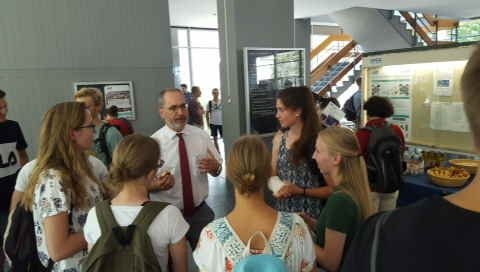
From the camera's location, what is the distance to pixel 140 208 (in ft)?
4.64

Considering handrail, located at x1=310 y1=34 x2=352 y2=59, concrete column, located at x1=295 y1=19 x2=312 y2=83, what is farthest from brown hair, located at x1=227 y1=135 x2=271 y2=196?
handrail, located at x1=310 y1=34 x2=352 y2=59

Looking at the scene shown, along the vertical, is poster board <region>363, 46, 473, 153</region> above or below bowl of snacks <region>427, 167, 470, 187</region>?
above

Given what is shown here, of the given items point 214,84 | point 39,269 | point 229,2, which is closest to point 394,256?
point 39,269

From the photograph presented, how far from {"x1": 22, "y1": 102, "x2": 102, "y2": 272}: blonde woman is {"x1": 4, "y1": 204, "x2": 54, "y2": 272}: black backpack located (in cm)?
5

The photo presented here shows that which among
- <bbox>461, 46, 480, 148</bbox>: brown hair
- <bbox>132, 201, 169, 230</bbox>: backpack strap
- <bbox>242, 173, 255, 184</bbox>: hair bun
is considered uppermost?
<bbox>461, 46, 480, 148</bbox>: brown hair

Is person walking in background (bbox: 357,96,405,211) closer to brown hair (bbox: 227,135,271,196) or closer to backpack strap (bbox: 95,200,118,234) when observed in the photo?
brown hair (bbox: 227,135,271,196)

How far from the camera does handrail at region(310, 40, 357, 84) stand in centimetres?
1259

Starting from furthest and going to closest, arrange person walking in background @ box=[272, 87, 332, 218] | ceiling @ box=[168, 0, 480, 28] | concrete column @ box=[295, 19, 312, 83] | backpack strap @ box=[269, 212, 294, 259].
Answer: concrete column @ box=[295, 19, 312, 83]
ceiling @ box=[168, 0, 480, 28]
person walking in background @ box=[272, 87, 332, 218]
backpack strap @ box=[269, 212, 294, 259]

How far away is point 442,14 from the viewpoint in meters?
10.8

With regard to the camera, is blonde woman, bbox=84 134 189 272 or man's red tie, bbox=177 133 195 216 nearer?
blonde woman, bbox=84 134 189 272

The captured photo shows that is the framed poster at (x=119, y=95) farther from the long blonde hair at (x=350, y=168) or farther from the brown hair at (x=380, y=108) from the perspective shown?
the long blonde hair at (x=350, y=168)

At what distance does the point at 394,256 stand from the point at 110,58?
4.76m

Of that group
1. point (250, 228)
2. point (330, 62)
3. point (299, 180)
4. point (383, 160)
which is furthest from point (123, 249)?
point (330, 62)

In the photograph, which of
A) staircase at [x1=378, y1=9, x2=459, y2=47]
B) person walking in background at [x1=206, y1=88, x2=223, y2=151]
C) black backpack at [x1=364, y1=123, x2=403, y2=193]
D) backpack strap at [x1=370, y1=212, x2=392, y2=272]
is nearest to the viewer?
backpack strap at [x1=370, y1=212, x2=392, y2=272]
